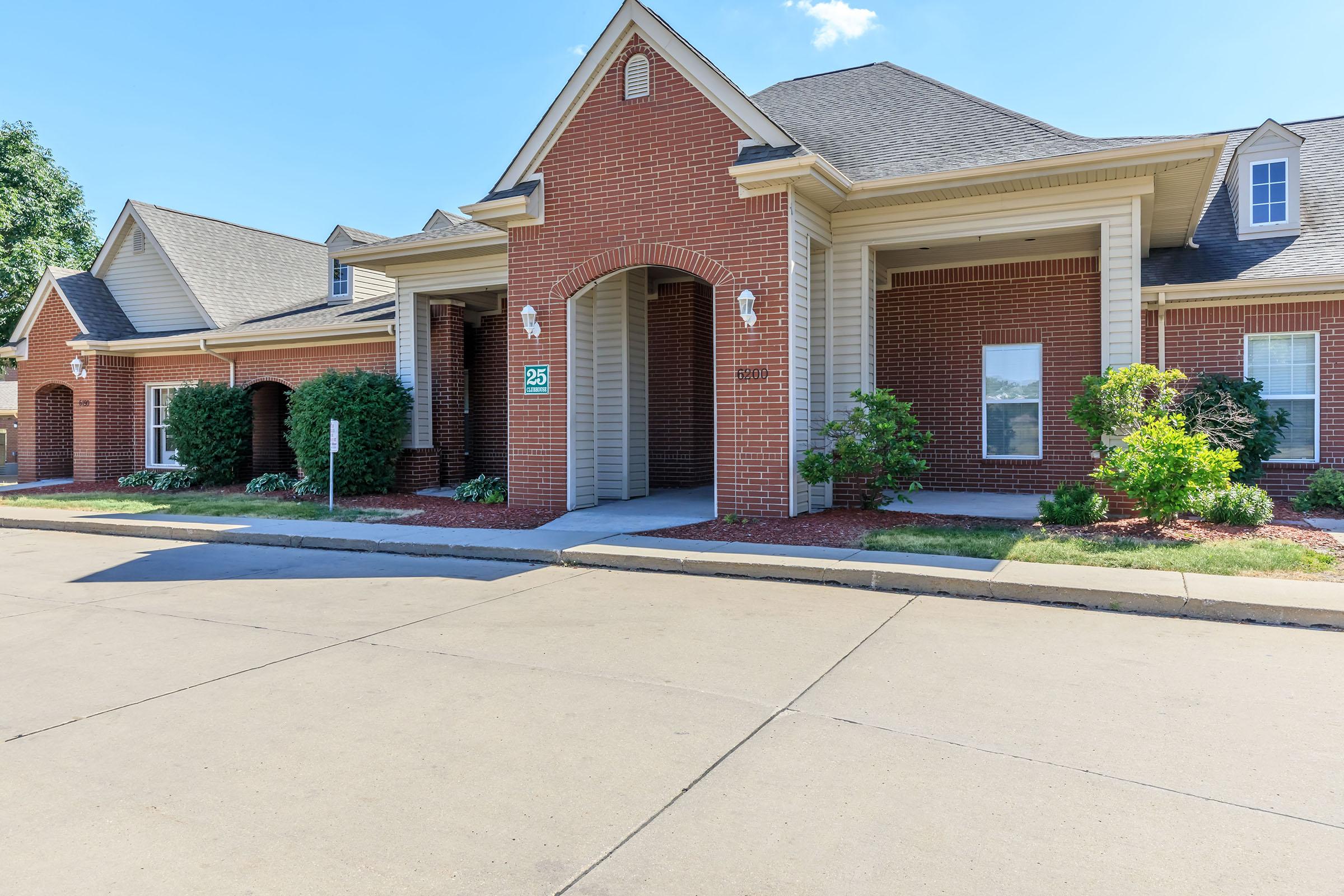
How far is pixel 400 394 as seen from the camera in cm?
1661

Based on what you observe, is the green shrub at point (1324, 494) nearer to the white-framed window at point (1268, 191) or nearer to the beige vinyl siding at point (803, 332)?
the white-framed window at point (1268, 191)

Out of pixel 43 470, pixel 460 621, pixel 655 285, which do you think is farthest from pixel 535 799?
pixel 43 470

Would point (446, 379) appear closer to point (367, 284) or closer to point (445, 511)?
point (445, 511)

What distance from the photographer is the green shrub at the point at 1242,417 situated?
12.8m

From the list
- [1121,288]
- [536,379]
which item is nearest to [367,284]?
[536,379]

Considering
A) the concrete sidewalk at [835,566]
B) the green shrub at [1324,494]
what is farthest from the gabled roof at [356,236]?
the green shrub at [1324,494]

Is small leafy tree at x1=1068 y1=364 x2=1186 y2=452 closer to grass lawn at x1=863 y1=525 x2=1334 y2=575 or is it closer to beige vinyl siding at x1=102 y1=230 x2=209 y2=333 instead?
grass lawn at x1=863 y1=525 x2=1334 y2=575

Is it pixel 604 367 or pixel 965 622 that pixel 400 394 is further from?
pixel 965 622

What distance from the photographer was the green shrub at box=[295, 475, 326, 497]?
16328 mm

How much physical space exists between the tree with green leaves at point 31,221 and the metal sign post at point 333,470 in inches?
820

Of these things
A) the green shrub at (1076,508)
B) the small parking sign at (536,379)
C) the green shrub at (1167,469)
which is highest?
the small parking sign at (536,379)

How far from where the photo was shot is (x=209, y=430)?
18.7 meters

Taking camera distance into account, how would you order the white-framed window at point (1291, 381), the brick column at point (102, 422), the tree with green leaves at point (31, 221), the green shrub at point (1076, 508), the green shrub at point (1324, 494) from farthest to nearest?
the tree with green leaves at point (31, 221) < the brick column at point (102, 422) < the white-framed window at point (1291, 381) < the green shrub at point (1324, 494) < the green shrub at point (1076, 508)

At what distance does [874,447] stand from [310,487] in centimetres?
1073
